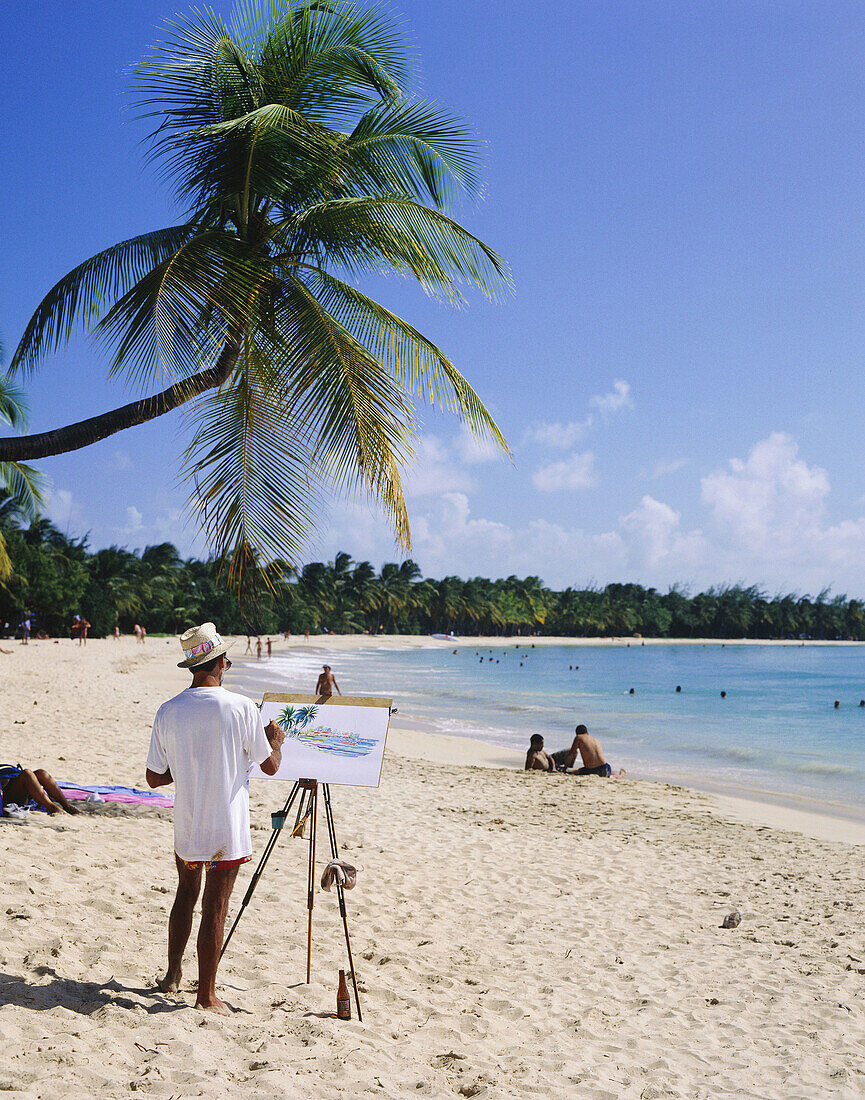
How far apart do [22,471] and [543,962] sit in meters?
21.5

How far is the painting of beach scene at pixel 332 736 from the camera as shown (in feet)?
14.0

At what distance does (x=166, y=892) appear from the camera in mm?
5238

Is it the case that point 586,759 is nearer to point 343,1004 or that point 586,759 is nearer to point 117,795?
point 117,795

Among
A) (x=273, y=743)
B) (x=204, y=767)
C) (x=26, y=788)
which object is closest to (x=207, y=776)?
(x=204, y=767)

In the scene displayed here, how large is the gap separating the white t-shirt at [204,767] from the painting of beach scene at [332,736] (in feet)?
2.48

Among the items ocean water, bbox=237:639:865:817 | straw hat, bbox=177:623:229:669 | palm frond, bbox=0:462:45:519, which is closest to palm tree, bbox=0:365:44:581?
palm frond, bbox=0:462:45:519

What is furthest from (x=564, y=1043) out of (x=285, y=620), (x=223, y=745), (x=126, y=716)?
(x=285, y=620)

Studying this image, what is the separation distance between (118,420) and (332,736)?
2.37 metres

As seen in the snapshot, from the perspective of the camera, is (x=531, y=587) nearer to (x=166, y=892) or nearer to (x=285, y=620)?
(x=285, y=620)

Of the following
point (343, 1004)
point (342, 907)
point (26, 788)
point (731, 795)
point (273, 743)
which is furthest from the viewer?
point (731, 795)

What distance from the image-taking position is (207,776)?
134 inches

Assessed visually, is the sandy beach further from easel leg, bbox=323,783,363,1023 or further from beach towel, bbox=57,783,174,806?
beach towel, bbox=57,783,174,806

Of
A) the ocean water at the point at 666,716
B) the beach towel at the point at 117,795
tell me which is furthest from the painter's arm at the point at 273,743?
the ocean water at the point at 666,716

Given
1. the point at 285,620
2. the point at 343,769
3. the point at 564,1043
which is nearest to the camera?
the point at 564,1043
